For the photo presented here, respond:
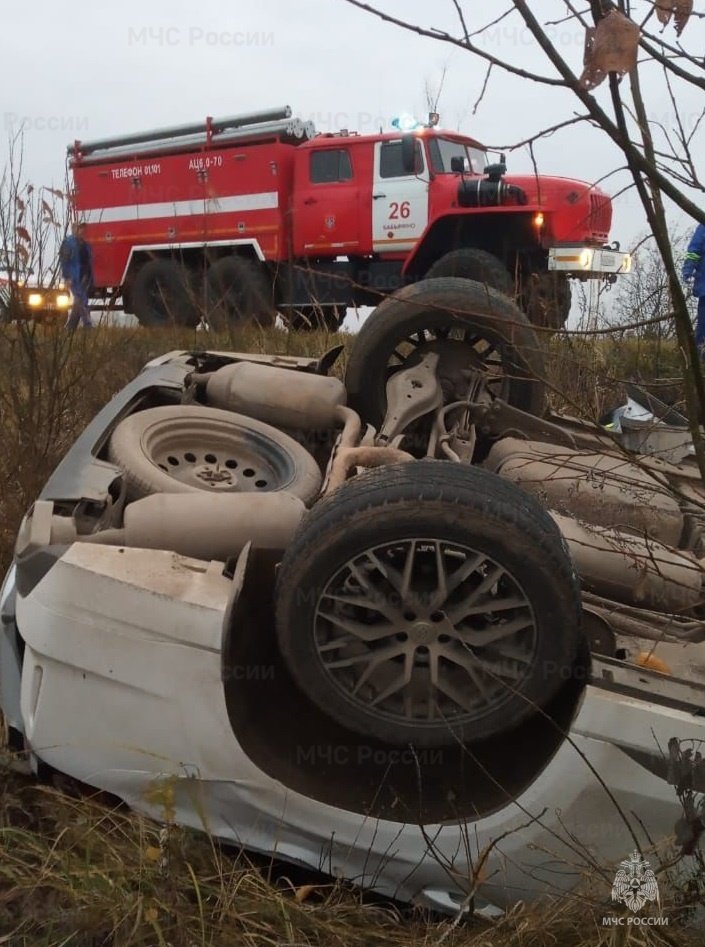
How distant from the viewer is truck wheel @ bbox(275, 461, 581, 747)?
180 centimetres

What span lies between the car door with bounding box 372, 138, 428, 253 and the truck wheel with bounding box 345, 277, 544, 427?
5703 mm

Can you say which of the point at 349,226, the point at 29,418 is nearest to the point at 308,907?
the point at 29,418

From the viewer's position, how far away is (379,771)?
6.75 feet

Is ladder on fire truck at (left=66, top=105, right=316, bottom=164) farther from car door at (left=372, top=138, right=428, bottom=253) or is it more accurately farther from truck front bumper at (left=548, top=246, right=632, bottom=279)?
truck front bumper at (left=548, top=246, right=632, bottom=279)

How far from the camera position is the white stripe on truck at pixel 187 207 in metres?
9.72

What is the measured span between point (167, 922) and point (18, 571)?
2.87ft

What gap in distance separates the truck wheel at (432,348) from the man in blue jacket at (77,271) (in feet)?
4.17

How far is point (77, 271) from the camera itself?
3762 mm

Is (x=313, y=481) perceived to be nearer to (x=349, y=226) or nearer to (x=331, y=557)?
(x=331, y=557)

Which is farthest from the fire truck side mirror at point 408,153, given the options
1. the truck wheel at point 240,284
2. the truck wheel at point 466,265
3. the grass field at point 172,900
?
the grass field at point 172,900

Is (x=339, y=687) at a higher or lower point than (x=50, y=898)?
higher

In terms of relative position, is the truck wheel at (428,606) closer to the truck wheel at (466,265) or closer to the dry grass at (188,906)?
the dry grass at (188,906)

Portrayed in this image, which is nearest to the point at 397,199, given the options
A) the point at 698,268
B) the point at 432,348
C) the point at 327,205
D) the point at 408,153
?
the point at 408,153

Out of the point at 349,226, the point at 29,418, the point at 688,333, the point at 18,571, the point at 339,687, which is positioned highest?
the point at 349,226
